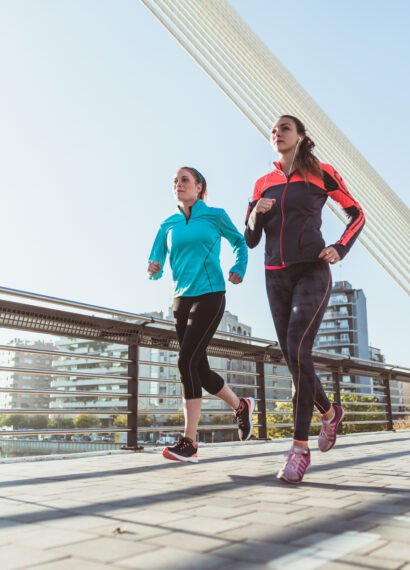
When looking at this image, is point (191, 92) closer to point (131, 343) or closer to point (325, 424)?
point (131, 343)

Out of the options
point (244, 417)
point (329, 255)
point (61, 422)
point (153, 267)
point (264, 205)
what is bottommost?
point (61, 422)

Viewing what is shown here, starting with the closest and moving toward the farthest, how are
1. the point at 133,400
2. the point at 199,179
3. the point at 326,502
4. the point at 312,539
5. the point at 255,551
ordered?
the point at 255,551, the point at 312,539, the point at 326,502, the point at 199,179, the point at 133,400

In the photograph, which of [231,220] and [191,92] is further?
[191,92]

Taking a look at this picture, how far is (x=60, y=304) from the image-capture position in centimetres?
385

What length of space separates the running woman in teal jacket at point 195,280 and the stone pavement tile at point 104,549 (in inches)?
73.0

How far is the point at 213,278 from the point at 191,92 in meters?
4.53

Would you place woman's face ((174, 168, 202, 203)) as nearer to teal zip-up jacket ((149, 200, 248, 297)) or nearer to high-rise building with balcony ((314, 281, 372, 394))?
teal zip-up jacket ((149, 200, 248, 297))

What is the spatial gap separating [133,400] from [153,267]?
1434mm

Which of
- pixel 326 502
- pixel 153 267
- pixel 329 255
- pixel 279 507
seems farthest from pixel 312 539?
pixel 153 267

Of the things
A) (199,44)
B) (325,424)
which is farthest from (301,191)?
(199,44)

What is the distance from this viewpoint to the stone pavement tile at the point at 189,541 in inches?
48.8

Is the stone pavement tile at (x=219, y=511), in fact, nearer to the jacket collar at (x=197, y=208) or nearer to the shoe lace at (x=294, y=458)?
the shoe lace at (x=294, y=458)

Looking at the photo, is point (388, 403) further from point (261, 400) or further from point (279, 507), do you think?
point (279, 507)

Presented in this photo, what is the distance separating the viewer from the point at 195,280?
333cm
